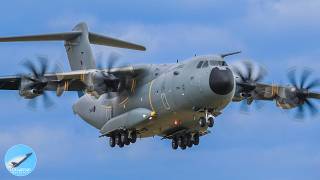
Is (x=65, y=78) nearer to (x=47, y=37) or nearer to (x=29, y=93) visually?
(x=29, y=93)

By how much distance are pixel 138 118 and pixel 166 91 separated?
1779 millimetres

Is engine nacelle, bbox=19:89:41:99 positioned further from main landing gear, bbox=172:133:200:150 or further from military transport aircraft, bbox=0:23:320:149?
main landing gear, bbox=172:133:200:150

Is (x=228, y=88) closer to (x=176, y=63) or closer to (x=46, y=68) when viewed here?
(x=176, y=63)

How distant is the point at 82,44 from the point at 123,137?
21.4 ft

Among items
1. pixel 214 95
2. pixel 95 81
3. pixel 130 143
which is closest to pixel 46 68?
pixel 95 81

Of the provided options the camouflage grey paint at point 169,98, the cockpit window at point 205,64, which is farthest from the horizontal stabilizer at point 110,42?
the cockpit window at point 205,64

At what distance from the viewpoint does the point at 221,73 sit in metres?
40.9

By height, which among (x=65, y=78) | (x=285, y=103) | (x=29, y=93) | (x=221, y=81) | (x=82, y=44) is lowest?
(x=285, y=103)

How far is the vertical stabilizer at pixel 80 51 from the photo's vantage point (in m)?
48.8

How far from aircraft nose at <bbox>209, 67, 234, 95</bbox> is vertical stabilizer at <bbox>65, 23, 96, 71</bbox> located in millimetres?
9256

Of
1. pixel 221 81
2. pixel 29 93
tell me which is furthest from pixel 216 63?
pixel 29 93

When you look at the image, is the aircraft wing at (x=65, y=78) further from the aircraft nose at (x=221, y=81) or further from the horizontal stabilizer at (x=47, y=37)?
the aircraft nose at (x=221, y=81)

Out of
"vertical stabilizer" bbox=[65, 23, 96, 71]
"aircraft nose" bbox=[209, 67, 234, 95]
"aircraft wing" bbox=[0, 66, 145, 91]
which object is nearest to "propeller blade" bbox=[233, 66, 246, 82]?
"aircraft nose" bbox=[209, 67, 234, 95]

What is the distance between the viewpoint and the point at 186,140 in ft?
148
